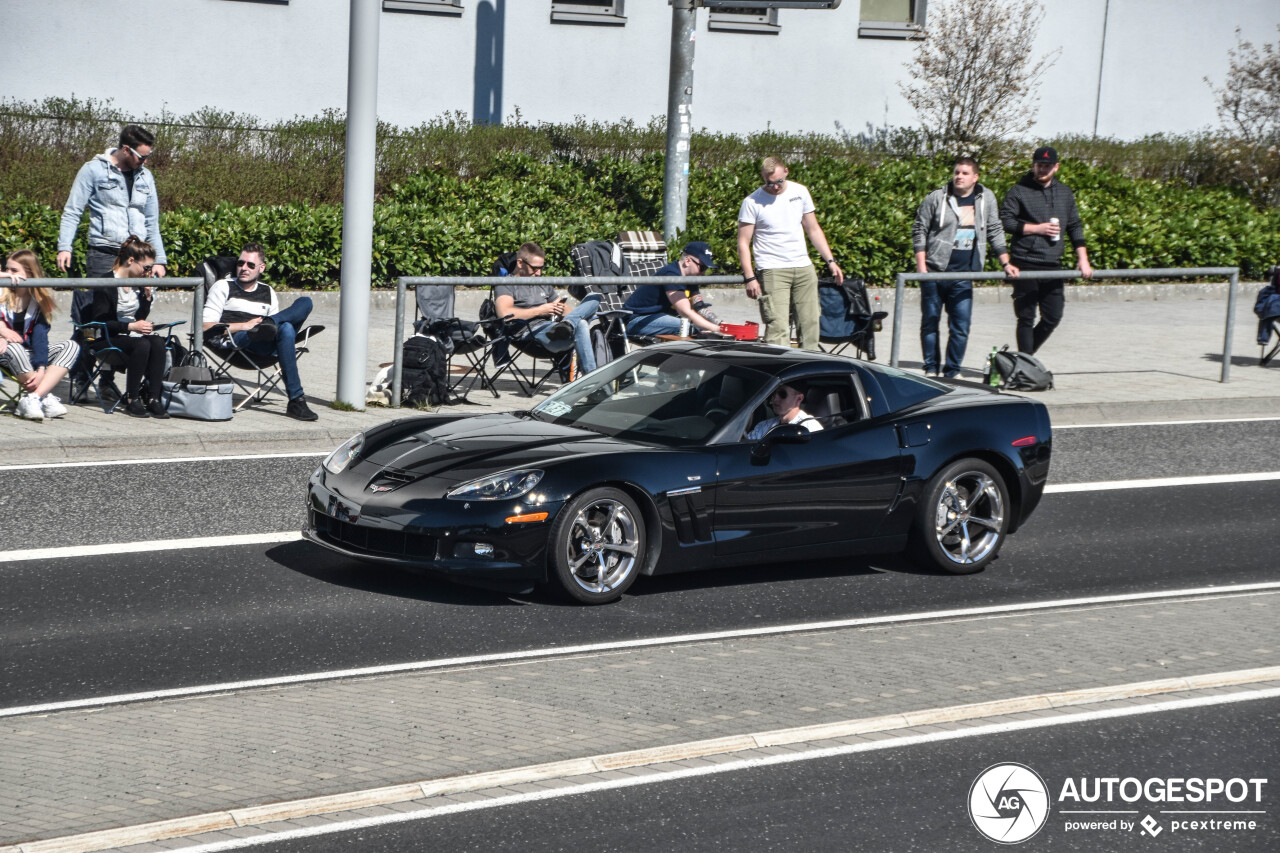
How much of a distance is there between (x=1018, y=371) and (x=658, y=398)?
6.85 metres

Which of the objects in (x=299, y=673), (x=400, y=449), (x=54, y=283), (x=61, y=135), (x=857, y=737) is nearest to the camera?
(x=857, y=737)

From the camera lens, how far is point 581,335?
45.9 feet

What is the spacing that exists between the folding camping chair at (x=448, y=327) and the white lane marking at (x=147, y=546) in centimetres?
428

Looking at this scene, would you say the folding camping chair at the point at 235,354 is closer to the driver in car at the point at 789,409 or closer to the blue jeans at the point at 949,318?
the driver in car at the point at 789,409

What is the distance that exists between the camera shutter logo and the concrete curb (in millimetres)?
577

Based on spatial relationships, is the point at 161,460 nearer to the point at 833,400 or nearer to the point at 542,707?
the point at 833,400

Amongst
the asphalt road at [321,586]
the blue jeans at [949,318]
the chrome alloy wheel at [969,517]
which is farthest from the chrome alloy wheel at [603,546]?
the blue jeans at [949,318]

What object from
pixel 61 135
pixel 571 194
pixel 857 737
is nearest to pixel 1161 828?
pixel 857 737

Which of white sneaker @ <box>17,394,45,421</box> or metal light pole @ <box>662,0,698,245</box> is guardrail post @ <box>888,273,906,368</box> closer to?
metal light pole @ <box>662,0,698,245</box>

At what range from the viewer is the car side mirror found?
8.62 meters

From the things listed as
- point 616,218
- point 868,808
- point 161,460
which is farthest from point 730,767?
point 616,218

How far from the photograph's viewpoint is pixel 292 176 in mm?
21609

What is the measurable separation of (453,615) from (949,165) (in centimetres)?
1878

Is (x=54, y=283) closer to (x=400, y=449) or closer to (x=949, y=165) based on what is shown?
(x=400, y=449)
